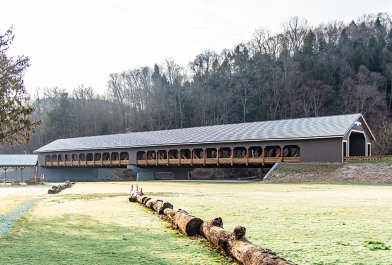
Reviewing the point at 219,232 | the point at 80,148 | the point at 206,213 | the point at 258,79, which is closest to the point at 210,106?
the point at 258,79

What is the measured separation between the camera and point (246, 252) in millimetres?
5176

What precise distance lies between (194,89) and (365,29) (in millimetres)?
30873

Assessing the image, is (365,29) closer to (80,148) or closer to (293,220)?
(80,148)

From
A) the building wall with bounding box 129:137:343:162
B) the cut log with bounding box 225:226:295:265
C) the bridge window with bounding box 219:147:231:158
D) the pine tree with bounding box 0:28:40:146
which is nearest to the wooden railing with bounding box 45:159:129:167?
the bridge window with bounding box 219:147:231:158

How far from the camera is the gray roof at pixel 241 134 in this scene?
31.5m

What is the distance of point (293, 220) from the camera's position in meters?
8.94

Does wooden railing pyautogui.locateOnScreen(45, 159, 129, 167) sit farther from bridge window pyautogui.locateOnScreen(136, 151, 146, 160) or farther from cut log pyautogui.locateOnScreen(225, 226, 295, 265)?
cut log pyautogui.locateOnScreen(225, 226, 295, 265)

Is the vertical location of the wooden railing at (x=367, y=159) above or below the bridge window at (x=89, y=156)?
below

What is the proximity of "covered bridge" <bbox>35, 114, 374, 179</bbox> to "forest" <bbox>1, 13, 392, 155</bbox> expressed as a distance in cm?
1069

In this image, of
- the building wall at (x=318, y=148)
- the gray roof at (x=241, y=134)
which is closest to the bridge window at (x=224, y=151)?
the gray roof at (x=241, y=134)

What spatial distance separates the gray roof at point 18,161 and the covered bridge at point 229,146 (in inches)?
223

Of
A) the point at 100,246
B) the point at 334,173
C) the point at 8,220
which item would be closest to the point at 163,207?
the point at 100,246

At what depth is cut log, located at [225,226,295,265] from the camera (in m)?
4.58

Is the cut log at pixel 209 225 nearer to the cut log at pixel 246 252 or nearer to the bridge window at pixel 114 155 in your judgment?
the cut log at pixel 246 252
